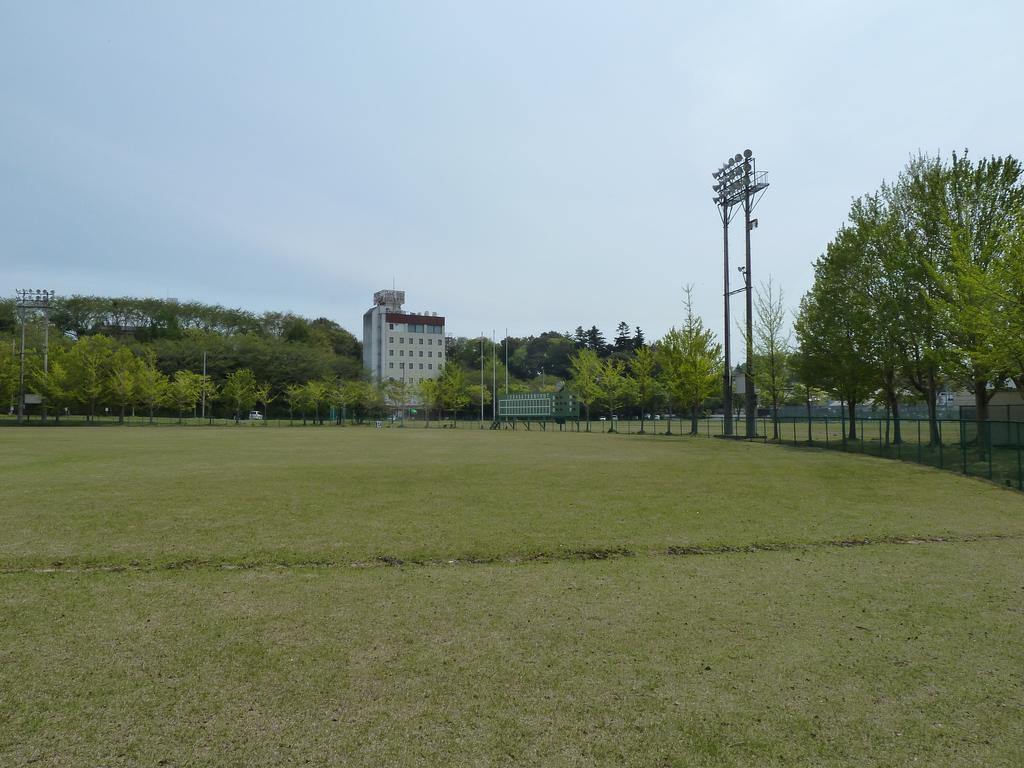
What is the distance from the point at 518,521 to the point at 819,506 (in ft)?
22.4

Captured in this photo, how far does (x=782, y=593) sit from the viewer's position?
784 centimetres

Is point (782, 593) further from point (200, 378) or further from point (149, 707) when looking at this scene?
point (200, 378)

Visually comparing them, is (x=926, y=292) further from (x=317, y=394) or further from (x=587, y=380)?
(x=317, y=394)

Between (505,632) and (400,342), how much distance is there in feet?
425

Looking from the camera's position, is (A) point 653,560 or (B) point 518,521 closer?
(A) point 653,560

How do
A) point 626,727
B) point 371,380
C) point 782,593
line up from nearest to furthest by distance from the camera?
1. point 626,727
2. point 782,593
3. point 371,380

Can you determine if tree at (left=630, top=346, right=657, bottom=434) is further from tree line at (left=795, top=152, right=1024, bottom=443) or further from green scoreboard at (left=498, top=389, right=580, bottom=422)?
tree line at (left=795, top=152, right=1024, bottom=443)

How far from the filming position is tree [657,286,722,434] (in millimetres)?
47500

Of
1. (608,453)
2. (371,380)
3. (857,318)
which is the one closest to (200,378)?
(371,380)

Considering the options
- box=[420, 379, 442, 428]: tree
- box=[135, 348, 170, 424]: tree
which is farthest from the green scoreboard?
box=[135, 348, 170, 424]: tree

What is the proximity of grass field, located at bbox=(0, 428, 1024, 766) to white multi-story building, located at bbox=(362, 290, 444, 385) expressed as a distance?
119 meters

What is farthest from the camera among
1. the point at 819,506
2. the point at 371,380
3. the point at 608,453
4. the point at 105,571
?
the point at 371,380

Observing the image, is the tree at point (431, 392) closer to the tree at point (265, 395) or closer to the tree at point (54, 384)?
the tree at point (265, 395)

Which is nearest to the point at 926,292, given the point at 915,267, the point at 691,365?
the point at 915,267
